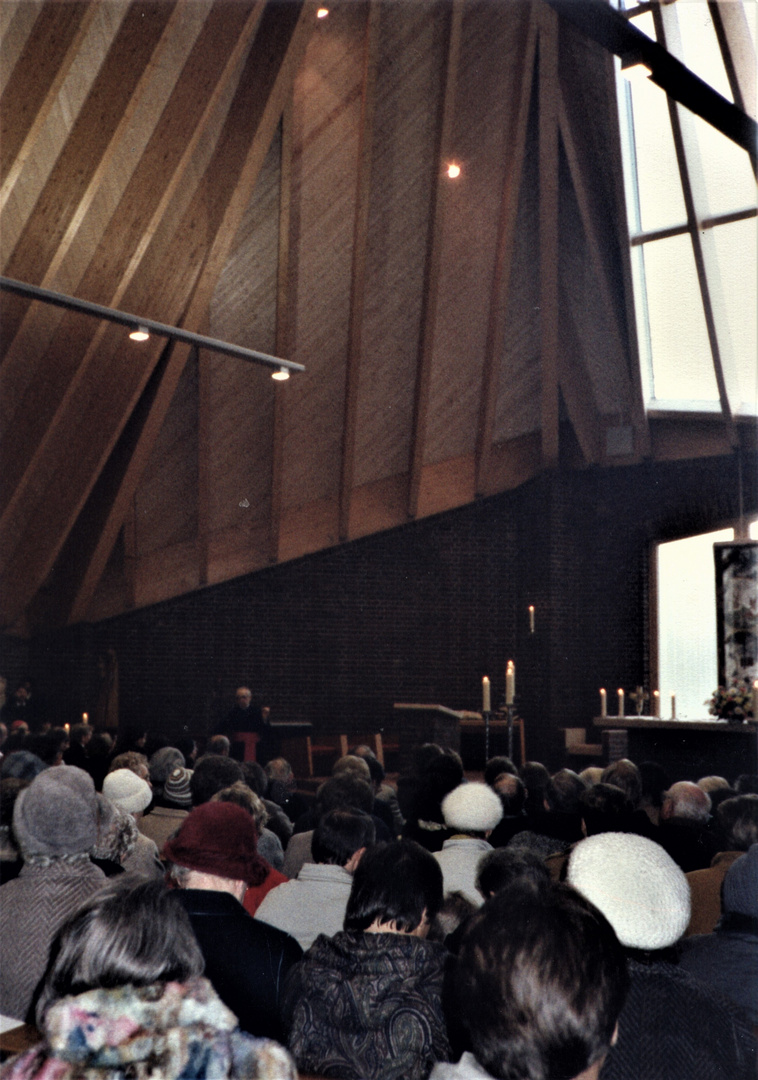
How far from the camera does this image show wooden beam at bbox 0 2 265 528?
287 inches

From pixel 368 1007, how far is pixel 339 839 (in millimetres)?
1165

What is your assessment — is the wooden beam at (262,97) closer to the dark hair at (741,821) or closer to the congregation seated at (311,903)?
the dark hair at (741,821)

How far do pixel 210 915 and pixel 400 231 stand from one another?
865 cm

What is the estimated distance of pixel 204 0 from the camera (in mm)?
7051

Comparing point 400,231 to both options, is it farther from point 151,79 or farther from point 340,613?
point 340,613

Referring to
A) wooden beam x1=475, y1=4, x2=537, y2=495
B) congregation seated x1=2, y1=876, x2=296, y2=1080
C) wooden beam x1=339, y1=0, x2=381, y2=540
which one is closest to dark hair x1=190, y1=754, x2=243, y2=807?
congregation seated x1=2, y1=876, x2=296, y2=1080

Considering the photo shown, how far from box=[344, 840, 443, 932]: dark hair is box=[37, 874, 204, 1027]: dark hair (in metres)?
0.86

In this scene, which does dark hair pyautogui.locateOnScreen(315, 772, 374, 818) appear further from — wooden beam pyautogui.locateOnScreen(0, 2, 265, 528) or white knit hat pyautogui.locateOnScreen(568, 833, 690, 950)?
wooden beam pyautogui.locateOnScreen(0, 2, 265, 528)

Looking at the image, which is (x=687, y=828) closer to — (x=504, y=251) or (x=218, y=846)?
(x=218, y=846)

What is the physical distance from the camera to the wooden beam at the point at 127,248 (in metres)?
7.28

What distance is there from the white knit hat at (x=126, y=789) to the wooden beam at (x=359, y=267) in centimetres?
635

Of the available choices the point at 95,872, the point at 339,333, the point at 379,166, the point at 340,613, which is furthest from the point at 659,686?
the point at 95,872

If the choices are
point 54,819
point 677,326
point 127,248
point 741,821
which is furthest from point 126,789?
point 677,326

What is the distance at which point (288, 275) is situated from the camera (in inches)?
365
